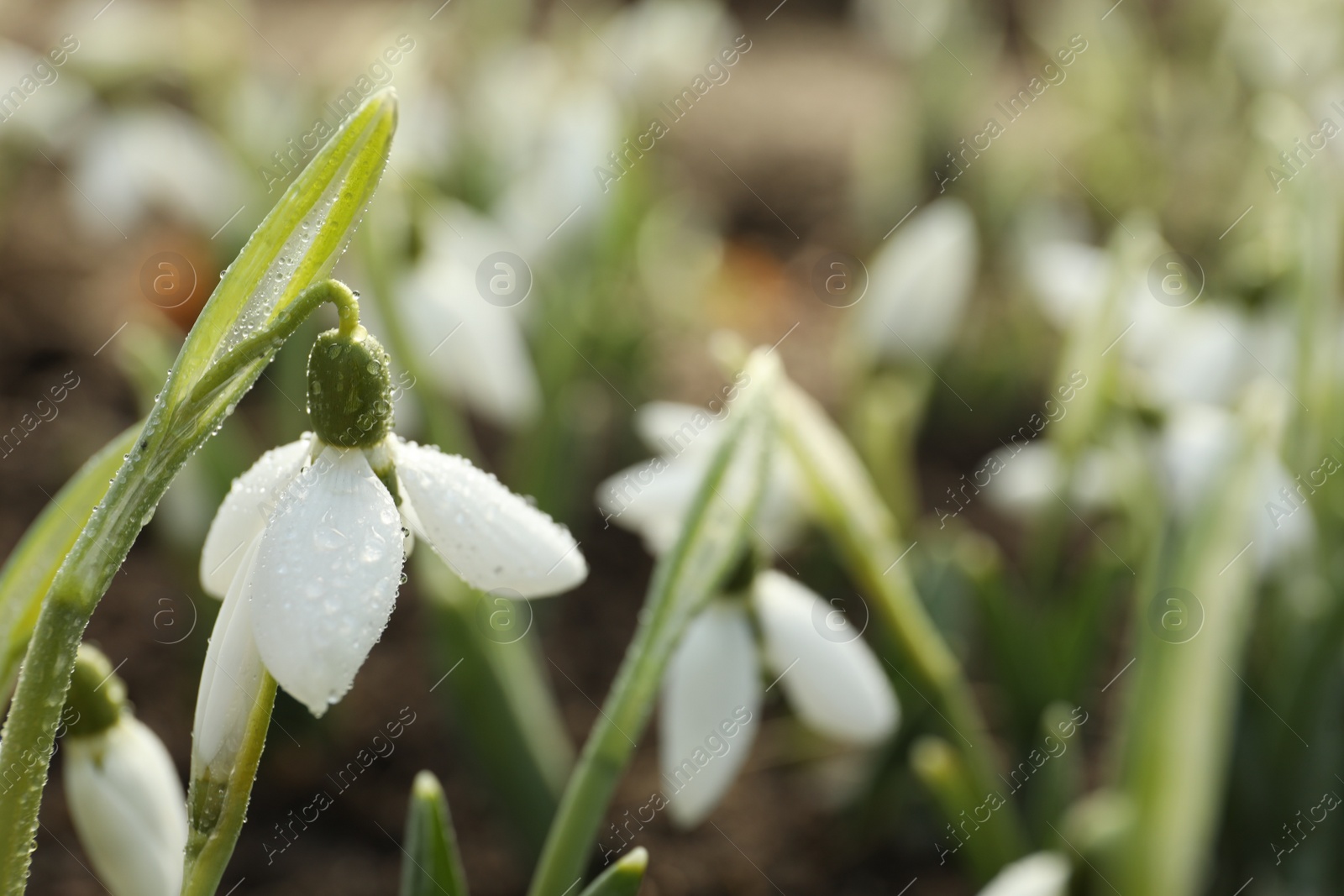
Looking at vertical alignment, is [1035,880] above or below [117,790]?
below

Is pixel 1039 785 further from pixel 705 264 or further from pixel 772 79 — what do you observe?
pixel 772 79

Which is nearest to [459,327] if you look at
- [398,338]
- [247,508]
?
[398,338]

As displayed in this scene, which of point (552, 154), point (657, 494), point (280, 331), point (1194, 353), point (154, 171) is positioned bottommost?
point (1194, 353)

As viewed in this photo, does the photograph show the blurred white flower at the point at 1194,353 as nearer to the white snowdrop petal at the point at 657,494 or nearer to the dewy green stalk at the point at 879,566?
the dewy green stalk at the point at 879,566

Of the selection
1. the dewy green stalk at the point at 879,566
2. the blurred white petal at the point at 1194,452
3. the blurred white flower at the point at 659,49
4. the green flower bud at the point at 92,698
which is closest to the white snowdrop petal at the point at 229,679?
the green flower bud at the point at 92,698

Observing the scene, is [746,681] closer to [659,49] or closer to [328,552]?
[328,552]

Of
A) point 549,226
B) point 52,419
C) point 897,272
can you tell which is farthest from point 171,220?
point 897,272

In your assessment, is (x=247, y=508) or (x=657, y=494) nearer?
(x=247, y=508)

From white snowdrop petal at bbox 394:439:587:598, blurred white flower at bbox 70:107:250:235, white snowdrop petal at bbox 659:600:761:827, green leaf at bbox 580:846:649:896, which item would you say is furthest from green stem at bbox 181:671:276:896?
blurred white flower at bbox 70:107:250:235
